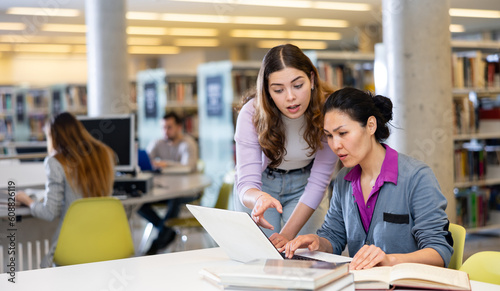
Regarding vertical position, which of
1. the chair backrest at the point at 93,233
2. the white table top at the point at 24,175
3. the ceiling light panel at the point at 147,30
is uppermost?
the ceiling light panel at the point at 147,30

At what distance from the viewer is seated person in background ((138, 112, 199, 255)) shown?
525 centimetres

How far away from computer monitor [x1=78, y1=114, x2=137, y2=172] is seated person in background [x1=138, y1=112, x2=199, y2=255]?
1.26 m

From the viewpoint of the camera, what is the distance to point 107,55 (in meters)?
6.07

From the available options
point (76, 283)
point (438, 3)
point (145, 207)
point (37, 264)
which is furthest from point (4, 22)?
point (76, 283)

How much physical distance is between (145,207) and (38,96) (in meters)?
5.17

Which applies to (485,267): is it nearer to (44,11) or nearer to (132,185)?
(132,185)

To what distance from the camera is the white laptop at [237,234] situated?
1553 mm

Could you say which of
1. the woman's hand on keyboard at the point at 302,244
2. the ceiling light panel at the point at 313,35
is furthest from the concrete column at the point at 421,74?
Result: the ceiling light panel at the point at 313,35

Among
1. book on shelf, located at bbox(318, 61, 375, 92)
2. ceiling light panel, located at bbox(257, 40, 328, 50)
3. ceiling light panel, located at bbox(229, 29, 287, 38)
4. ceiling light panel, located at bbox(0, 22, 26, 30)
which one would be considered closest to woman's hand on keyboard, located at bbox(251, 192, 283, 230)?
book on shelf, located at bbox(318, 61, 375, 92)

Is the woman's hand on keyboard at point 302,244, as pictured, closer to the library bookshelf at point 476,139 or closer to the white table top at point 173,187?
the white table top at point 173,187

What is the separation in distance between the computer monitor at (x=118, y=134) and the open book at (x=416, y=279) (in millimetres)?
2876

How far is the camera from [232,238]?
→ 169 cm

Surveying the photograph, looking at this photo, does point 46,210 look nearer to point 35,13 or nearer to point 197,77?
point 197,77

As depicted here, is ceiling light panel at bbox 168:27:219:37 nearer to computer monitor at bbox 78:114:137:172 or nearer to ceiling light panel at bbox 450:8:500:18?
ceiling light panel at bbox 450:8:500:18
